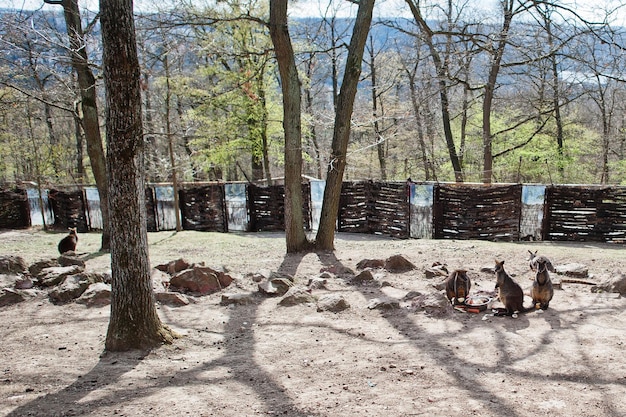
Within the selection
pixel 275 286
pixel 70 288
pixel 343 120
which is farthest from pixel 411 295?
pixel 70 288

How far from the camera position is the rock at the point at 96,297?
6.09 metres

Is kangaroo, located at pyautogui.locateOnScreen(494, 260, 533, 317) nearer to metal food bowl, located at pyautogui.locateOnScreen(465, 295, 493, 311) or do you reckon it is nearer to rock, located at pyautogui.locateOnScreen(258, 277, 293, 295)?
metal food bowl, located at pyautogui.locateOnScreen(465, 295, 493, 311)

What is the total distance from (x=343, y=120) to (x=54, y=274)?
5906 millimetres

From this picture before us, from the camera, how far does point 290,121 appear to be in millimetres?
9578

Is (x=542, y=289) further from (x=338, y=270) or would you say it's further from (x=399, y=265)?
(x=338, y=270)

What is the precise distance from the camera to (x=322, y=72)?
86.9 ft

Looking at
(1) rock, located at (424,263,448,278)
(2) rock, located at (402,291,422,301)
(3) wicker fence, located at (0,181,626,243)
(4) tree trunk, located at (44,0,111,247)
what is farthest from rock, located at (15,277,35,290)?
(3) wicker fence, located at (0,181,626,243)

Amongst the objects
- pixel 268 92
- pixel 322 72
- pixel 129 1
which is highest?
pixel 322 72

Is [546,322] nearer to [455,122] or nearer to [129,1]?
[129,1]

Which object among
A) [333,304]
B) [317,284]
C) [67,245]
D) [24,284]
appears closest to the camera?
[333,304]

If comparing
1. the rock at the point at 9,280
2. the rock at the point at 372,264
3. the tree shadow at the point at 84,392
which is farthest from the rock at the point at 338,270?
the rock at the point at 9,280

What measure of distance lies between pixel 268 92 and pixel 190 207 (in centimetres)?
649

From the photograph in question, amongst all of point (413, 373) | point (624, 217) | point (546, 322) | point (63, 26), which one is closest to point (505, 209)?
point (624, 217)

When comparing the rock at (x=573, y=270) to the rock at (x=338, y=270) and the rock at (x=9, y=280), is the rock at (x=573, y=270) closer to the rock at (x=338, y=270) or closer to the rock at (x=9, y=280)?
the rock at (x=338, y=270)
